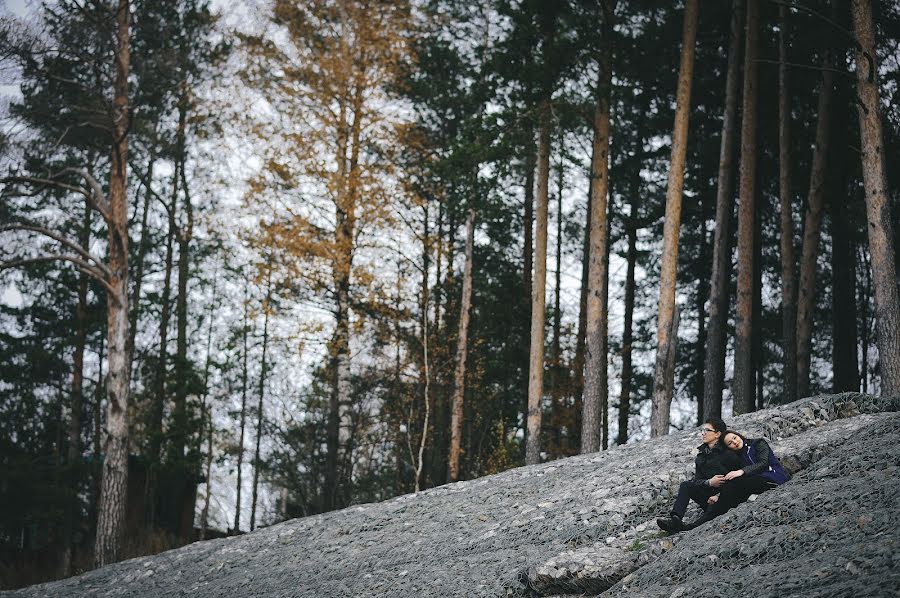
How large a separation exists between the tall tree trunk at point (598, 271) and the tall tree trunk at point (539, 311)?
1.20 metres

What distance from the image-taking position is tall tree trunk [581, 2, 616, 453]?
14422 millimetres

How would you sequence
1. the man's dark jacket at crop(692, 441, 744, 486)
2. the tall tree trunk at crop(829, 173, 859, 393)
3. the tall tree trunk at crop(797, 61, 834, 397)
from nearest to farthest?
the man's dark jacket at crop(692, 441, 744, 486) → the tall tree trunk at crop(797, 61, 834, 397) → the tall tree trunk at crop(829, 173, 859, 393)

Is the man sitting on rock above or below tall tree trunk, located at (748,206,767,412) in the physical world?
below

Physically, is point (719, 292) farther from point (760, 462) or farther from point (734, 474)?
point (734, 474)

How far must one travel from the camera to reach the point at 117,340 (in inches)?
517

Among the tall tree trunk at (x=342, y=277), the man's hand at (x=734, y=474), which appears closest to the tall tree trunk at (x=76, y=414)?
the tall tree trunk at (x=342, y=277)

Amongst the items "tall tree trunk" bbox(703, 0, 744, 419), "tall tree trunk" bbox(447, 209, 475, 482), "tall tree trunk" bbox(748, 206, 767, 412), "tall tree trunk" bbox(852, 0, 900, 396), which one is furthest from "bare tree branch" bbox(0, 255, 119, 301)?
"tall tree trunk" bbox(748, 206, 767, 412)

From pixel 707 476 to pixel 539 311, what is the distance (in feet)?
29.1

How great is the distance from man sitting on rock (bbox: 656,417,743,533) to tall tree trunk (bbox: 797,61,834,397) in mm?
8596

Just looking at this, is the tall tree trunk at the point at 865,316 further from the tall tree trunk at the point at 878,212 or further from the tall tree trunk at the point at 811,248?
the tall tree trunk at the point at 878,212

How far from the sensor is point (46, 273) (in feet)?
72.4

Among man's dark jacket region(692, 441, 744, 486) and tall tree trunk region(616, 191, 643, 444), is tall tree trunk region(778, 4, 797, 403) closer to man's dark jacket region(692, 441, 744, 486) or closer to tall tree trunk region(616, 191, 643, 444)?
tall tree trunk region(616, 191, 643, 444)

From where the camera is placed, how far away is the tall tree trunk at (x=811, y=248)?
1516cm

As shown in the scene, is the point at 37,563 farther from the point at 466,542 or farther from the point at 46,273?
the point at 466,542
